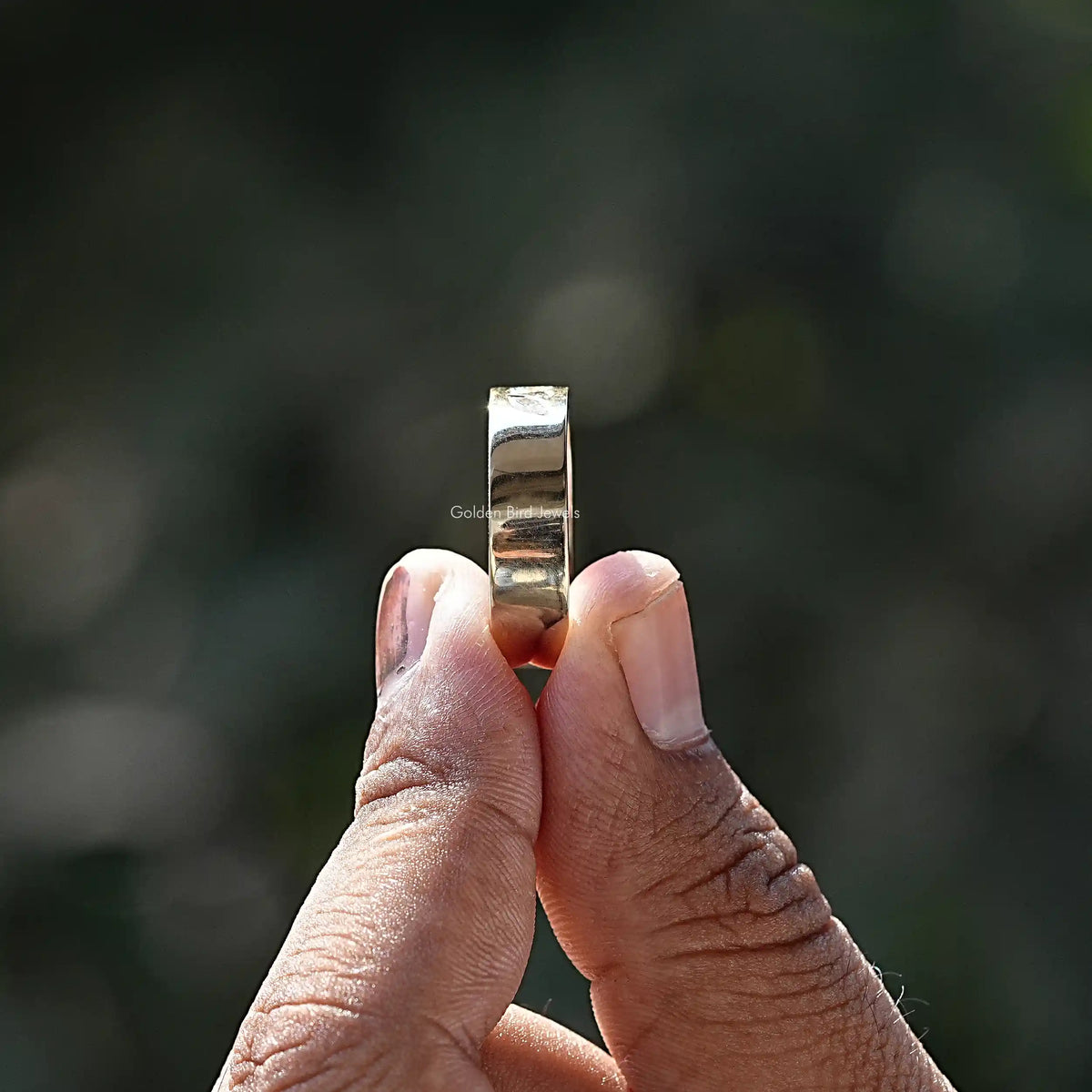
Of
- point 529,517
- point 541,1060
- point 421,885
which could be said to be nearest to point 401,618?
point 529,517

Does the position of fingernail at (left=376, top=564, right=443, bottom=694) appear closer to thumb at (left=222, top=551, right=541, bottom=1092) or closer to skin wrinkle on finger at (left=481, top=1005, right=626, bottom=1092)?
thumb at (left=222, top=551, right=541, bottom=1092)

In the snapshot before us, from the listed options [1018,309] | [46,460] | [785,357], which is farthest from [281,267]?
[1018,309]

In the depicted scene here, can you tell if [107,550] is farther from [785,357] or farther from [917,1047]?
[917,1047]

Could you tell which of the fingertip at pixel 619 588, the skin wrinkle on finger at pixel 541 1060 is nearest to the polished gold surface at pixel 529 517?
the fingertip at pixel 619 588

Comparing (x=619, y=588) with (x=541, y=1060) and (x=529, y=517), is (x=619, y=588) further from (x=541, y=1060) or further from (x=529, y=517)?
(x=541, y=1060)

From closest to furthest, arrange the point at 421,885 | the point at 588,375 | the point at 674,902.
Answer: the point at 421,885
the point at 674,902
the point at 588,375

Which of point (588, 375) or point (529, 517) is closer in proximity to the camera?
point (529, 517)
